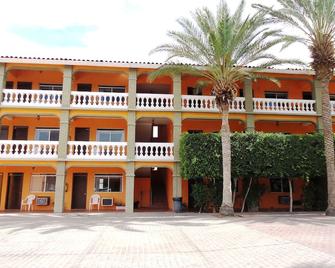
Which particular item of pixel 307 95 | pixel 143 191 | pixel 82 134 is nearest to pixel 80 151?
pixel 82 134

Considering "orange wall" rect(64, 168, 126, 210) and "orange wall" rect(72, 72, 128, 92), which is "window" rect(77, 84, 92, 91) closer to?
"orange wall" rect(72, 72, 128, 92)

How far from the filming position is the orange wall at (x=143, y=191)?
22.9 meters

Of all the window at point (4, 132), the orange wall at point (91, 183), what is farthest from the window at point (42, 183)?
→ the window at point (4, 132)

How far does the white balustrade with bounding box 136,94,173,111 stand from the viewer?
19.5 metres

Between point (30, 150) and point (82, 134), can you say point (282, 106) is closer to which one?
point (82, 134)

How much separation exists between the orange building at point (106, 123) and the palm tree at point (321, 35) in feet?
11.2

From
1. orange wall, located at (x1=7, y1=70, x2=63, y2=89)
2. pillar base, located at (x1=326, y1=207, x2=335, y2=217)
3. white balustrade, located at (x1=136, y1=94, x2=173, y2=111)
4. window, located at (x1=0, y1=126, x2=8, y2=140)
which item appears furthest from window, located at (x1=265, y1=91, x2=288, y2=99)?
window, located at (x1=0, y1=126, x2=8, y2=140)

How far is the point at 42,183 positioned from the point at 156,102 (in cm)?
934

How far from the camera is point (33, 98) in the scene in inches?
750

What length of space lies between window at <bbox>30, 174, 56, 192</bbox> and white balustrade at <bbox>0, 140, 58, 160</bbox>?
2.62m

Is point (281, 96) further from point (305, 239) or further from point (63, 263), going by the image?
point (63, 263)

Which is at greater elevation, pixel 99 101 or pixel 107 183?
pixel 99 101

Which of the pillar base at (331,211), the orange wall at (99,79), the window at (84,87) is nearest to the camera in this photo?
the pillar base at (331,211)

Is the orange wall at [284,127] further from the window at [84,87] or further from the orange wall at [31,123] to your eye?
the orange wall at [31,123]
